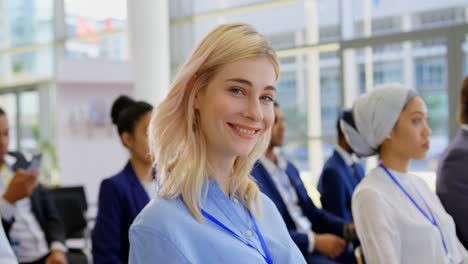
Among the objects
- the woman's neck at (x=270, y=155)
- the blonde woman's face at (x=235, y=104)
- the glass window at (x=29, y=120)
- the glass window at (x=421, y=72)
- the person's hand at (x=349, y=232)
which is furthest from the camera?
the glass window at (x=29, y=120)

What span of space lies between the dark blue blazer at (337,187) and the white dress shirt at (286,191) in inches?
8.3

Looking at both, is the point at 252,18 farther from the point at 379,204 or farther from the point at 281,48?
the point at 379,204

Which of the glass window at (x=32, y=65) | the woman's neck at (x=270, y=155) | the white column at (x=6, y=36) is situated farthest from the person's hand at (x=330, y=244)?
the white column at (x=6, y=36)

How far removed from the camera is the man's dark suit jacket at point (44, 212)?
346cm

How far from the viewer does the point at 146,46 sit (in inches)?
319

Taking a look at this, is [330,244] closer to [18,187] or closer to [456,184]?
[456,184]

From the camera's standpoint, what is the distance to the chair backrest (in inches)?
208

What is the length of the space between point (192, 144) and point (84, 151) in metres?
5.29

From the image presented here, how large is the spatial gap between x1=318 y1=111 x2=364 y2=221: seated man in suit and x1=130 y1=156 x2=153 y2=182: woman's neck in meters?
1.34

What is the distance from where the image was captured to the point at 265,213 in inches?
59.1

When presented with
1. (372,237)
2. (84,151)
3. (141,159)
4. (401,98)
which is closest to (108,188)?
(141,159)

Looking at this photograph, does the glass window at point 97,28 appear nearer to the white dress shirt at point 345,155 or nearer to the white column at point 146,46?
the white column at point 146,46

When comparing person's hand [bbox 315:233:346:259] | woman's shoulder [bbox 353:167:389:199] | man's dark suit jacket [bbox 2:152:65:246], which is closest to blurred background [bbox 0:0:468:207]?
person's hand [bbox 315:233:346:259]

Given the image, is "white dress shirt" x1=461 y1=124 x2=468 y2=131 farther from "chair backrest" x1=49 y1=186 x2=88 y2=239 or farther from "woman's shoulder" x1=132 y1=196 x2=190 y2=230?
"chair backrest" x1=49 y1=186 x2=88 y2=239
